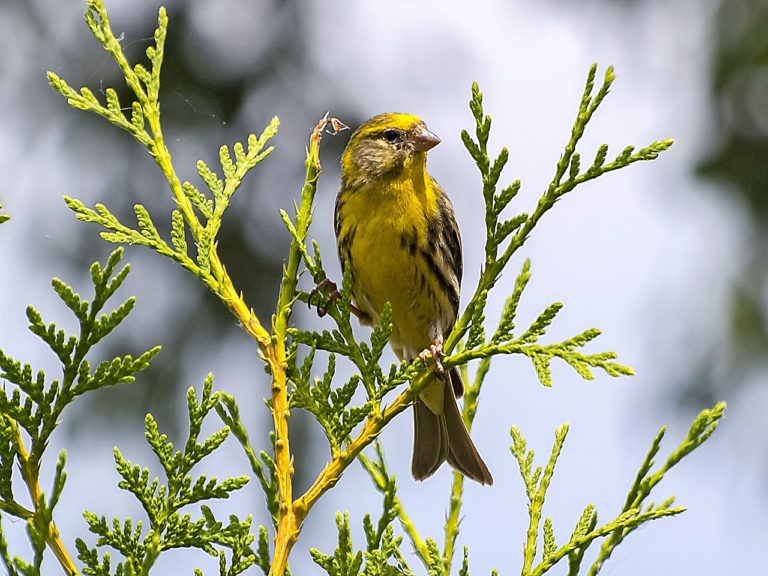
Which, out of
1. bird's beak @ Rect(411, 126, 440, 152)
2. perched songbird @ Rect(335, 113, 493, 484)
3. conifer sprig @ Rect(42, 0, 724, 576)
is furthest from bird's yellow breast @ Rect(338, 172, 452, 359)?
conifer sprig @ Rect(42, 0, 724, 576)

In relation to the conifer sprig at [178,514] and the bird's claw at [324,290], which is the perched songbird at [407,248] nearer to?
the bird's claw at [324,290]

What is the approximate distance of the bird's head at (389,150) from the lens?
13.6 feet

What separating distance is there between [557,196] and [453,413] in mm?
2086

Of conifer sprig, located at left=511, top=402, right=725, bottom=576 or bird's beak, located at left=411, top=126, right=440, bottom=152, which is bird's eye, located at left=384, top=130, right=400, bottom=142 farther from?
conifer sprig, located at left=511, top=402, right=725, bottom=576

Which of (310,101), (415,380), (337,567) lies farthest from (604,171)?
(310,101)

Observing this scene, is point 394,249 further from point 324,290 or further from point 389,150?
point 324,290

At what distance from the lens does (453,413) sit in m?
4.47

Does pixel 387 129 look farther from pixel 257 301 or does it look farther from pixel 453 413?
pixel 257 301

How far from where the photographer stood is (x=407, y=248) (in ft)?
13.1

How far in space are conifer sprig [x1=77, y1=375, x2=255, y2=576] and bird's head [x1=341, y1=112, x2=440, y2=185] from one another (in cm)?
196

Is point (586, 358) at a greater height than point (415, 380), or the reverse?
point (415, 380)

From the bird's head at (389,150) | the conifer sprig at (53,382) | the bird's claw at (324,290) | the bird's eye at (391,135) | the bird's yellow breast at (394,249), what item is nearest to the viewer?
the conifer sprig at (53,382)

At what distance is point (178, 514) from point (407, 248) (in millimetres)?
1894

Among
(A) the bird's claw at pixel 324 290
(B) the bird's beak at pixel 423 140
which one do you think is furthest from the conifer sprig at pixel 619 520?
(B) the bird's beak at pixel 423 140
